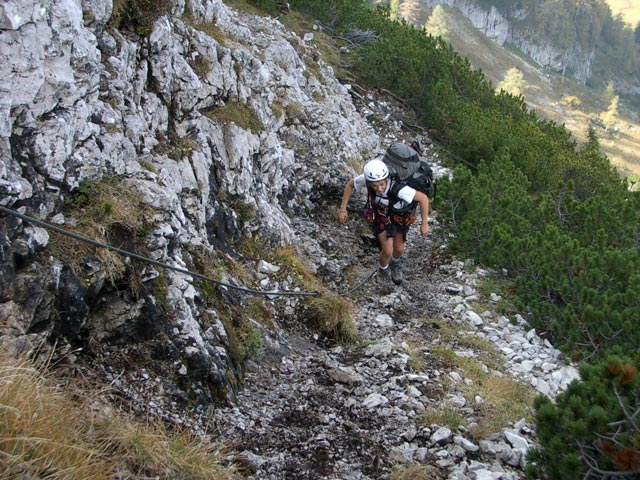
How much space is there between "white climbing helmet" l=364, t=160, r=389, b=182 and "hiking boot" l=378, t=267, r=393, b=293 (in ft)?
5.92

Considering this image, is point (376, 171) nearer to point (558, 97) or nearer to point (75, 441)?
point (75, 441)

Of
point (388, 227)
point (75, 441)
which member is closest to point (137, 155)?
point (75, 441)

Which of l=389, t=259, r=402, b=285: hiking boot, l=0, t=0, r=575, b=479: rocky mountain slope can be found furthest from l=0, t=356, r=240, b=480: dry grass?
l=389, t=259, r=402, b=285: hiking boot

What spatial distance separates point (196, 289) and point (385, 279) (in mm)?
3920

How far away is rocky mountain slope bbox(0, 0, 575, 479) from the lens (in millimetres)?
4027

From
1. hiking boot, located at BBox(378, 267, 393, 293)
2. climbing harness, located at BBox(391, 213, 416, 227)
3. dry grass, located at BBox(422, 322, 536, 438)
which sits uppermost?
climbing harness, located at BBox(391, 213, 416, 227)

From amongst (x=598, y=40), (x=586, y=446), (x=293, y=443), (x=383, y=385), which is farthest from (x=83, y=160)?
(x=598, y=40)

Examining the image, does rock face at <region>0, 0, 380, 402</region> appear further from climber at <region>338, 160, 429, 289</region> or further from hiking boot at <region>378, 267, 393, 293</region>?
hiking boot at <region>378, 267, 393, 293</region>

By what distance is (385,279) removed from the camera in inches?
328

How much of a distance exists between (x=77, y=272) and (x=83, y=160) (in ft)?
4.00

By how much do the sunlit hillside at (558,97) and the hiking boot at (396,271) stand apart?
90.0 meters

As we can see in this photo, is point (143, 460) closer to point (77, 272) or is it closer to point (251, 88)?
point (77, 272)

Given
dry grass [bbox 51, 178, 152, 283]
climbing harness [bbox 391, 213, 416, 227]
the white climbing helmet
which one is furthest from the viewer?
climbing harness [bbox 391, 213, 416, 227]

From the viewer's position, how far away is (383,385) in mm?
5367
